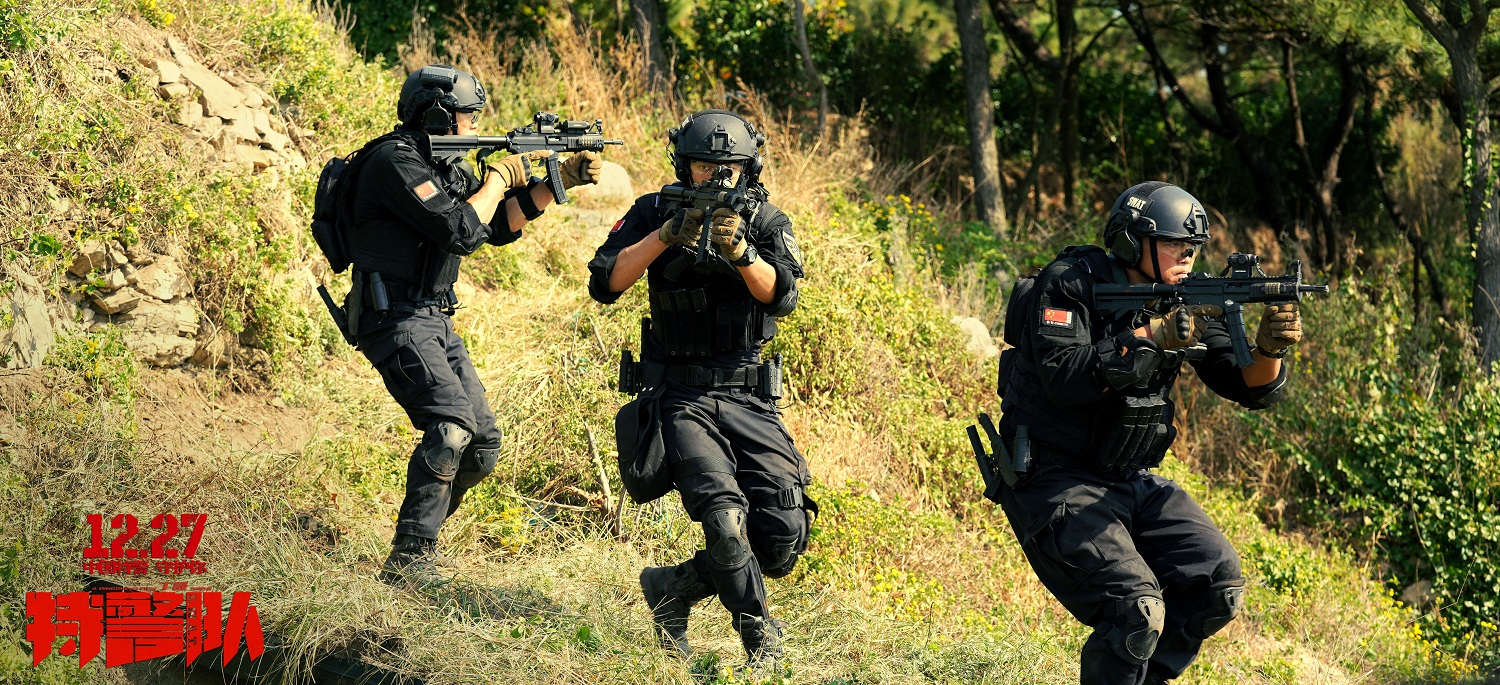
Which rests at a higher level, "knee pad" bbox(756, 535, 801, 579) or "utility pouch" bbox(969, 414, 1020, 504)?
"utility pouch" bbox(969, 414, 1020, 504)

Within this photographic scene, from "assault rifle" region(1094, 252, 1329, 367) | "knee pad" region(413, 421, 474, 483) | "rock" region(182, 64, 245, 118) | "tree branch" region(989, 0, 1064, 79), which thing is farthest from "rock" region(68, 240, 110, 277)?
"tree branch" region(989, 0, 1064, 79)

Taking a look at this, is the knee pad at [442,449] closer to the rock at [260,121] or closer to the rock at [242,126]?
the rock at [242,126]

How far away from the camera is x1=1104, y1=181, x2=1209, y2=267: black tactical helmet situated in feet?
13.8

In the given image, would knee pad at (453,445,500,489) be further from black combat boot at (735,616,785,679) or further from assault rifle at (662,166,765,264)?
assault rifle at (662,166,765,264)

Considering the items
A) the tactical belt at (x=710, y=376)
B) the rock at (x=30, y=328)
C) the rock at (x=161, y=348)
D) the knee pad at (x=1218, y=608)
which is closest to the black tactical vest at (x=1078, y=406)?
the knee pad at (x=1218, y=608)

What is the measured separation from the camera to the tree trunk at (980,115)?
42.1 ft

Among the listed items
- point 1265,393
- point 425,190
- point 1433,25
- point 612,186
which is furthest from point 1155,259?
point 1433,25

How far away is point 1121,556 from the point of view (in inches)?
159

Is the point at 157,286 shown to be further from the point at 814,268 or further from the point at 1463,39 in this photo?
the point at 1463,39

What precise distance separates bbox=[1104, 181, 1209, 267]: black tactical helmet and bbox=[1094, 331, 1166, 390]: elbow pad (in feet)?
1.37

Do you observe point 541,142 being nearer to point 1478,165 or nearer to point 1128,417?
point 1128,417

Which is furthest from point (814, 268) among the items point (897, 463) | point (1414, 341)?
point (1414, 341)

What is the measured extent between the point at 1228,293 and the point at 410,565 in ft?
10.4

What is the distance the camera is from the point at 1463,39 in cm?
1022
